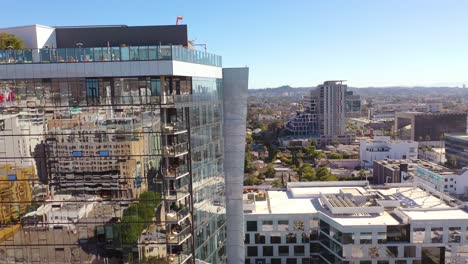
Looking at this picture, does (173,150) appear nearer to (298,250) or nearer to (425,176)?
(298,250)

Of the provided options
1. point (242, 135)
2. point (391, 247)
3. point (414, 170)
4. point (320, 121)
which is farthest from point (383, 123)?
point (242, 135)

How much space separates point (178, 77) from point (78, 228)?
5.64m

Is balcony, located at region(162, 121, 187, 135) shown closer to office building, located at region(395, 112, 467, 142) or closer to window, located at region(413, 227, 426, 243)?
window, located at region(413, 227, 426, 243)

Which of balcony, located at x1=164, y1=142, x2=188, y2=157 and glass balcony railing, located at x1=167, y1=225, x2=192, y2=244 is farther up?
balcony, located at x1=164, y1=142, x2=188, y2=157

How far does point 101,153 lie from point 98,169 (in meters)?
0.51

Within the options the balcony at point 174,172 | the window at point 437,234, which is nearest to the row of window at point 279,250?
the window at point 437,234

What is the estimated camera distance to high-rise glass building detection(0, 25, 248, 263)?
1206 cm

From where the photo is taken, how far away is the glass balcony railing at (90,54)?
38.9 ft

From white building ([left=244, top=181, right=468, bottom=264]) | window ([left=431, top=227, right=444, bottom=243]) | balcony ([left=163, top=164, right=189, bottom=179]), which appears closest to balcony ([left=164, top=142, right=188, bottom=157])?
balcony ([left=163, top=164, right=189, bottom=179])

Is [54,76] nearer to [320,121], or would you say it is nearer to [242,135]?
[242,135]

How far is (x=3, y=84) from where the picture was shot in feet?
40.6

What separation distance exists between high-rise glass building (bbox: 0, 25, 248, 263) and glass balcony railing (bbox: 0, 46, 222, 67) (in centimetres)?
3

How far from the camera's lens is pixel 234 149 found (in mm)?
17031

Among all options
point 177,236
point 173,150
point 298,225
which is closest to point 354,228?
point 298,225
